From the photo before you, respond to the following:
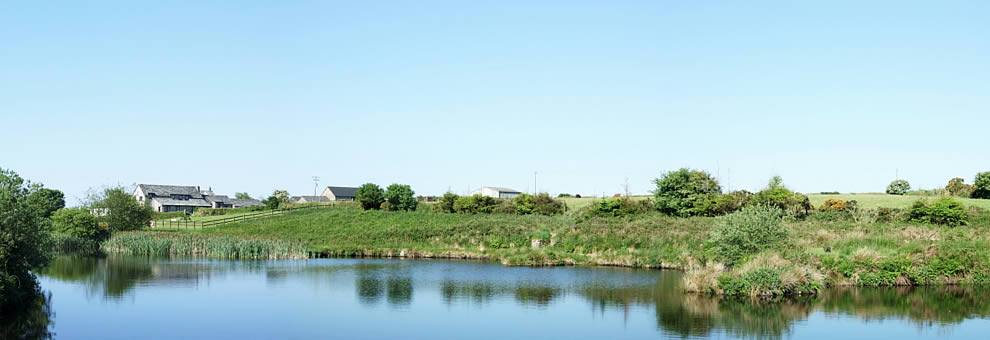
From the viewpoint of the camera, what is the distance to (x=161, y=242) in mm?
52750

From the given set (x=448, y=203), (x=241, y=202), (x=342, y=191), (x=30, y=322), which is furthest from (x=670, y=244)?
(x=241, y=202)

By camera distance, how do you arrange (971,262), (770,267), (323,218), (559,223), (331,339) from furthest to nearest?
(323,218), (559,223), (971,262), (770,267), (331,339)

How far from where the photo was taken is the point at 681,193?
6600 cm

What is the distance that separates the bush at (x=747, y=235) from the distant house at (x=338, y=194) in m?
114

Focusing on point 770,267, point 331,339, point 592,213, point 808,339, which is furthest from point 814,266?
point 592,213

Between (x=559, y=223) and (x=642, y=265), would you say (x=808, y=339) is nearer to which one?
(x=642, y=265)

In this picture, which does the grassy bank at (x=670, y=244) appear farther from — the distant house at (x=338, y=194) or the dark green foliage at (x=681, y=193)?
the distant house at (x=338, y=194)

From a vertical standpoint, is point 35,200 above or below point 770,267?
above

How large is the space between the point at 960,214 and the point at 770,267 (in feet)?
98.6

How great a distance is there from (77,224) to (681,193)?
4824 cm

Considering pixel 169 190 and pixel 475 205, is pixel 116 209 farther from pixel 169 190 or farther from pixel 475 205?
pixel 169 190

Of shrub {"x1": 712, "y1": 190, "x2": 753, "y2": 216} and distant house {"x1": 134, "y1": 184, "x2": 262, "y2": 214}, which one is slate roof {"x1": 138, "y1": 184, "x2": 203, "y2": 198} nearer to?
distant house {"x1": 134, "y1": 184, "x2": 262, "y2": 214}

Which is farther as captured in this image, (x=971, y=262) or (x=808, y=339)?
(x=971, y=262)

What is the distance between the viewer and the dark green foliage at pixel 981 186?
76.9 meters
